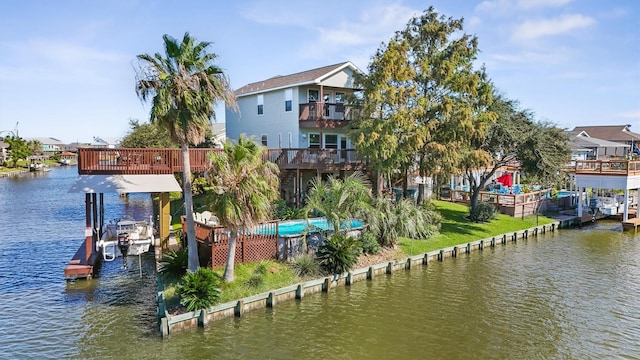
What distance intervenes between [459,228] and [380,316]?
15.5m

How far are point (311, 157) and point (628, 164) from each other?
2543cm

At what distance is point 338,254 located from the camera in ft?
67.3

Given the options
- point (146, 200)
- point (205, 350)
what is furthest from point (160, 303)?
point (146, 200)

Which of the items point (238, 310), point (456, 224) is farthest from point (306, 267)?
point (456, 224)

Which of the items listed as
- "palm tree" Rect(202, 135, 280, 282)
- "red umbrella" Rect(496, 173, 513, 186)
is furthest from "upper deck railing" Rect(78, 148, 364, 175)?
"red umbrella" Rect(496, 173, 513, 186)

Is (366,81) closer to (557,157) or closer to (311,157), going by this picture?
(311,157)

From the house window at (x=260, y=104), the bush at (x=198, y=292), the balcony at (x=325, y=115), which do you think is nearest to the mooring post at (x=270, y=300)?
the bush at (x=198, y=292)

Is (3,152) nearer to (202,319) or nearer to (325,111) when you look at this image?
(325,111)

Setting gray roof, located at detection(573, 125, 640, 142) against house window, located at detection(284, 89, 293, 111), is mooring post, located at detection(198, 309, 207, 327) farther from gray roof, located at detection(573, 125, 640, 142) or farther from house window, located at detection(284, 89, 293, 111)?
gray roof, located at detection(573, 125, 640, 142)

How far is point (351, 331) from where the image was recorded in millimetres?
15461

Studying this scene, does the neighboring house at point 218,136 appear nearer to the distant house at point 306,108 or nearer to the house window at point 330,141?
the distant house at point 306,108

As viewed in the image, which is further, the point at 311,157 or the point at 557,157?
the point at 557,157

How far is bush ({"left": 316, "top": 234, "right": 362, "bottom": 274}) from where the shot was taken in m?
20.4

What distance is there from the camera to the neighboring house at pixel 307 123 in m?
30.2
